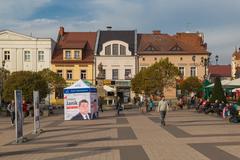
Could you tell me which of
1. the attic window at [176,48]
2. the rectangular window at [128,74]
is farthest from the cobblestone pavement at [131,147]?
the attic window at [176,48]

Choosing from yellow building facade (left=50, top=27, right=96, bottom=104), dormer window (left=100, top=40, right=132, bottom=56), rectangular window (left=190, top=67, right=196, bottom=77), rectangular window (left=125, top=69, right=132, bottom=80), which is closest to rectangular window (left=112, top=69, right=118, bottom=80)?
rectangular window (left=125, top=69, right=132, bottom=80)

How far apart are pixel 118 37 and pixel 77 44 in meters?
6.79

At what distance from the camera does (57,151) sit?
16453 millimetres

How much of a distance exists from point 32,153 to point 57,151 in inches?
31.3

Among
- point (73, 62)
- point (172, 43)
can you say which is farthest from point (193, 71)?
point (73, 62)

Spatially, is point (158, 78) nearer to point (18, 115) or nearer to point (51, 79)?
point (51, 79)

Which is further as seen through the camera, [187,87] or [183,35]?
[183,35]

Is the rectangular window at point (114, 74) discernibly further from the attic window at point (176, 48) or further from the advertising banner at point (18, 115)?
the advertising banner at point (18, 115)

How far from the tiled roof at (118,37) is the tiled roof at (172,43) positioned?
1.26 m

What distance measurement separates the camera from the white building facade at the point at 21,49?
81188 millimetres

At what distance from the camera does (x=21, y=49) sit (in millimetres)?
81438

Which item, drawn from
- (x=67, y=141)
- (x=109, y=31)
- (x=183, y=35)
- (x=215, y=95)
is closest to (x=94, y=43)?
(x=109, y=31)

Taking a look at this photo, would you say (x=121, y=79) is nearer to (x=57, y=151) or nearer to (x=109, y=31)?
(x=109, y=31)

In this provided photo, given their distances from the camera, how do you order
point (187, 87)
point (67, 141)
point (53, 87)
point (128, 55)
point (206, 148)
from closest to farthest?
point (206, 148) → point (67, 141) → point (53, 87) → point (187, 87) → point (128, 55)
